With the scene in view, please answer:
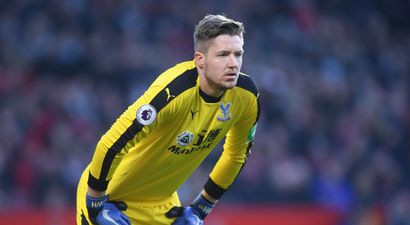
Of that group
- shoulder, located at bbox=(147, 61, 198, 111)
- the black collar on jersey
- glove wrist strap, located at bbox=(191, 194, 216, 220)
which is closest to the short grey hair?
shoulder, located at bbox=(147, 61, 198, 111)

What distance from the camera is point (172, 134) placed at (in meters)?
5.96

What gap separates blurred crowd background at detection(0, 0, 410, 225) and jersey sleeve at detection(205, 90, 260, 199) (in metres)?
5.87

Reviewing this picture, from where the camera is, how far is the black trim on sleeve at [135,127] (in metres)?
5.66

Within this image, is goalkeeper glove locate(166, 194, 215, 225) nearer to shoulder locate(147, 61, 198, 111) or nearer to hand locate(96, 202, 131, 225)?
hand locate(96, 202, 131, 225)

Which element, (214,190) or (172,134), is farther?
(214,190)

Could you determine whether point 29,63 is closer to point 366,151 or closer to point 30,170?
point 30,170

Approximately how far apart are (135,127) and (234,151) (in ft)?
3.85

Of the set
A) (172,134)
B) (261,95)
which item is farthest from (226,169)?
(261,95)

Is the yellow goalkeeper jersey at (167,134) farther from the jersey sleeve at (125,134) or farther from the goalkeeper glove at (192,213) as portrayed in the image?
the goalkeeper glove at (192,213)

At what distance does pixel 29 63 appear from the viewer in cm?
1435

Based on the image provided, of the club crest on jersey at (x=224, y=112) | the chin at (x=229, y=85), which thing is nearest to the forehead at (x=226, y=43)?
the chin at (x=229, y=85)

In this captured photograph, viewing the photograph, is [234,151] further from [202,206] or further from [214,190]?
[202,206]

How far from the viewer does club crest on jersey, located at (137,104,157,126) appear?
5.63 metres

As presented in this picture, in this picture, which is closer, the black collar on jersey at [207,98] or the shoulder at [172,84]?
the shoulder at [172,84]
